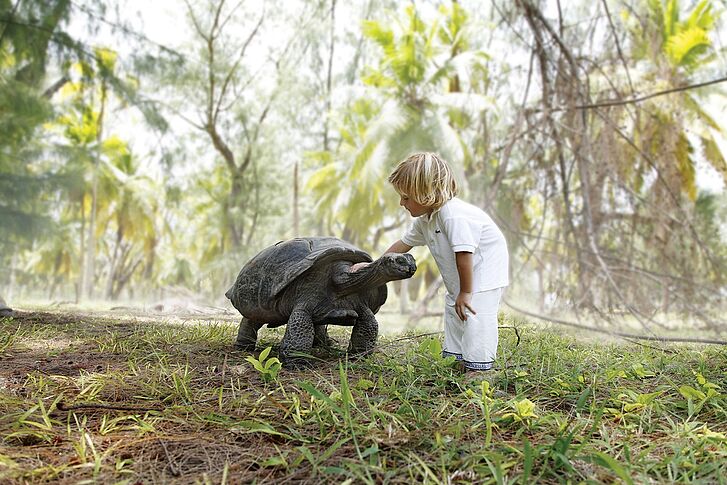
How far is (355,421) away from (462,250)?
1094 millimetres

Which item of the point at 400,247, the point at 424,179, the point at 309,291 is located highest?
the point at 424,179

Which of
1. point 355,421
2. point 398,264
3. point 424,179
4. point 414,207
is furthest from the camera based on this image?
point 414,207

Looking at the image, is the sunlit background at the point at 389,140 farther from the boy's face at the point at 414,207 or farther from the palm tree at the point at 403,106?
the boy's face at the point at 414,207

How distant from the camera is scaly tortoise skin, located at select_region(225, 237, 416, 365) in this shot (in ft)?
8.89

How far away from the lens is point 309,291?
282 centimetres

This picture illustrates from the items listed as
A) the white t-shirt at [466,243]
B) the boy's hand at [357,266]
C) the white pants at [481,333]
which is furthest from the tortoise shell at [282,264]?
the white pants at [481,333]

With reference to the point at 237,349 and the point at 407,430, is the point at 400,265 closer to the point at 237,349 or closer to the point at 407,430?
the point at 407,430

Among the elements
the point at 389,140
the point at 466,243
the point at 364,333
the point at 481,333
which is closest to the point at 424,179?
the point at 466,243

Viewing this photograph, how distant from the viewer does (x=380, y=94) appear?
19.4 metres

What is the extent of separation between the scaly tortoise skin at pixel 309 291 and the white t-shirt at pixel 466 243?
0.29m

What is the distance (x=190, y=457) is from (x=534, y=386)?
1485mm

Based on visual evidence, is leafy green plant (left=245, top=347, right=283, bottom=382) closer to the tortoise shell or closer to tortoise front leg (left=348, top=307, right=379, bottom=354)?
the tortoise shell

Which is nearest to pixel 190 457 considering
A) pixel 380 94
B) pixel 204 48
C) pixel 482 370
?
pixel 482 370

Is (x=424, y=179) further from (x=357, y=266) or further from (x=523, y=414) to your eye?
(x=523, y=414)
